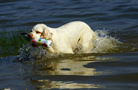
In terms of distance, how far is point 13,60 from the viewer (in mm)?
7328

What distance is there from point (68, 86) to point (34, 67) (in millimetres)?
1834

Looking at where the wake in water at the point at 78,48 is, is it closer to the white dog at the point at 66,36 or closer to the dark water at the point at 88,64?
the dark water at the point at 88,64

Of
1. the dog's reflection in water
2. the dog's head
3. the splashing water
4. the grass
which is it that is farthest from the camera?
the grass

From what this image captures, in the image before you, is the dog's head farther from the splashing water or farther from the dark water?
the splashing water

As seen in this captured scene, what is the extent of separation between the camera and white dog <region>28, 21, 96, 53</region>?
632 cm

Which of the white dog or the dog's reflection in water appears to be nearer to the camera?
the dog's reflection in water

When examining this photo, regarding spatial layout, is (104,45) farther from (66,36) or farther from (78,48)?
(66,36)

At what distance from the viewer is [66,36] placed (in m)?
7.16

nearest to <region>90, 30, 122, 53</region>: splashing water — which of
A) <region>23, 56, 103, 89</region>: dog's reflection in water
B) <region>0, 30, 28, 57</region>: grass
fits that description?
<region>23, 56, 103, 89</region>: dog's reflection in water

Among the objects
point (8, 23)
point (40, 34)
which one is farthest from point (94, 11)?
point (40, 34)

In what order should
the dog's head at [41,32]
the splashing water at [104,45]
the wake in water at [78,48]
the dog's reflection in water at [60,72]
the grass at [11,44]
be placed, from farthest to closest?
the grass at [11,44] → the splashing water at [104,45] → the wake in water at [78,48] → the dog's head at [41,32] → the dog's reflection in water at [60,72]

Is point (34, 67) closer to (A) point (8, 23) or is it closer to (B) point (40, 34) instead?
(B) point (40, 34)

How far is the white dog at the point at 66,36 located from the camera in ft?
20.7

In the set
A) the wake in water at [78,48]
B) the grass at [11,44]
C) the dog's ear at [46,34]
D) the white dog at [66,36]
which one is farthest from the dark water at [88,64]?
the dog's ear at [46,34]
